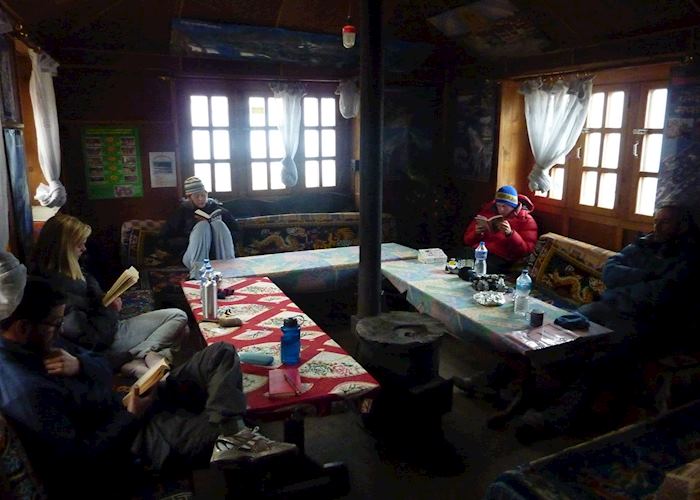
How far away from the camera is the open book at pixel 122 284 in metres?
3.69

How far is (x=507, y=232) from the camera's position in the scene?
5688 mm

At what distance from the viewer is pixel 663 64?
16.5 feet

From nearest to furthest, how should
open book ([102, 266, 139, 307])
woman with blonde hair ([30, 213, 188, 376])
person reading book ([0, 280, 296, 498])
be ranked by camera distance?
person reading book ([0, 280, 296, 498]), woman with blonde hair ([30, 213, 188, 376]), open book ([102, 266, 139, 307])

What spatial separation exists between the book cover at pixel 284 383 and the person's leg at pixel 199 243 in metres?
2.97

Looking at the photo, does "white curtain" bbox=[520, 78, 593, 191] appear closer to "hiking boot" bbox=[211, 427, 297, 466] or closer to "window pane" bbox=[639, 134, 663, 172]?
"window pane" bbox=[639, 134, 663, 172]

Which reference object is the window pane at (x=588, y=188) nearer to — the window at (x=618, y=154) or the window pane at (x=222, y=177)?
the window at (x=618, y=154)

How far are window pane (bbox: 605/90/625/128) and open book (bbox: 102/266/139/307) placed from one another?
4915mm

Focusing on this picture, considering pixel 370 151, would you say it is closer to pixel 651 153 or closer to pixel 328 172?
pixel 651 153

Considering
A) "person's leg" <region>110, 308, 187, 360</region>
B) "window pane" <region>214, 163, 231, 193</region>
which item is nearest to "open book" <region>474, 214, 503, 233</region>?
"person's leg" <region>110, 308, 187, 360</region>

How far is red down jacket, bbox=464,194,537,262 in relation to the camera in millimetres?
5723

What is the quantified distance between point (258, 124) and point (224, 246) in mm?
2339

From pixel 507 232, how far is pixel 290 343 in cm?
341

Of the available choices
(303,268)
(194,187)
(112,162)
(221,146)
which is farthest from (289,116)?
(303,268)

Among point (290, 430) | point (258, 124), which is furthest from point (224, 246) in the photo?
point (290, 430)
